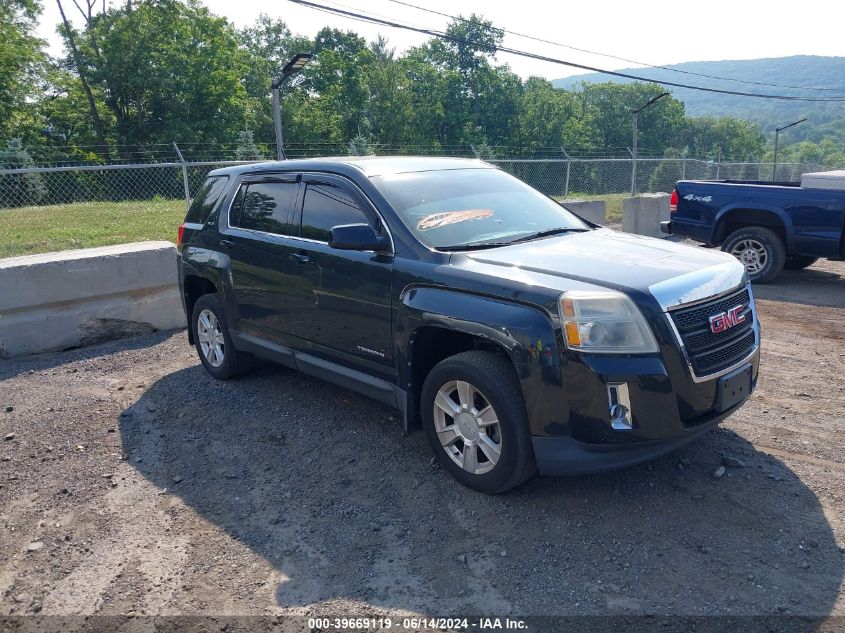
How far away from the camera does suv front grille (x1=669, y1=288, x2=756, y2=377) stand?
11.0 ft

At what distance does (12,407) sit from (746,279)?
540 cm

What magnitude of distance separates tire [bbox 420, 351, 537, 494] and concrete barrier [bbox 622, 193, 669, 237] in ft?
35.7

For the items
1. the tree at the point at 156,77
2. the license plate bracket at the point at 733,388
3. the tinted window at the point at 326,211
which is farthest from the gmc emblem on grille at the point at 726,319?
the tree at the point at 156,77

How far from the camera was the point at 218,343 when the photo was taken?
576 cm

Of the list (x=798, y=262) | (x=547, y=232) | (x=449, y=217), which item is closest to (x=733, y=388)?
(x=547, y=232)

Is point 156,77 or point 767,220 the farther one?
point 156,77

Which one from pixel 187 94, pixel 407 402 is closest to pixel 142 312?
pixel 407 402

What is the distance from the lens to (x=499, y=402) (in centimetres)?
344

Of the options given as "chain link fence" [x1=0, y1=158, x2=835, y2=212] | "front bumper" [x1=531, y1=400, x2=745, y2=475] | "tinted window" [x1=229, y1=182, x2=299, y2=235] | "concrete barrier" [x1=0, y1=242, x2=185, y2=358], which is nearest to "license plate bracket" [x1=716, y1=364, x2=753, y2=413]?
"front bumper" [x1=531, y1=400, x2=745, y2=475]

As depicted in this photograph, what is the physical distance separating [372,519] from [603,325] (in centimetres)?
159

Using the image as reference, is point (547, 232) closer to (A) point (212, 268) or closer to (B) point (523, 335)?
(B) point (523, 335)

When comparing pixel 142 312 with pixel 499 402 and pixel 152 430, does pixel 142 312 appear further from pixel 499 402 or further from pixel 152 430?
pixel 499 402

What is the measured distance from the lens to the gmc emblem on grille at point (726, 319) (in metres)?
3.52

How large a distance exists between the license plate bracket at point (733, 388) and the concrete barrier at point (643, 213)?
10374 millimetres
